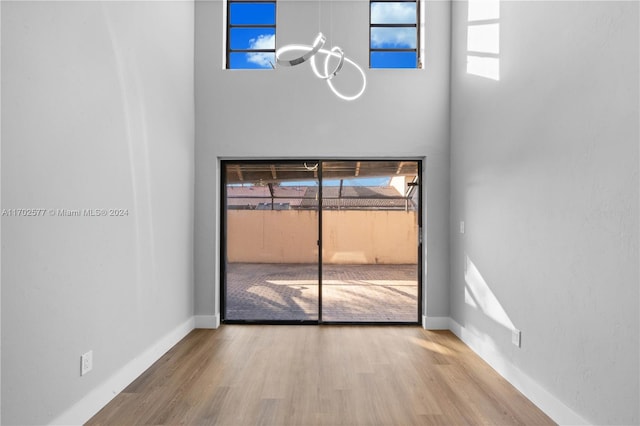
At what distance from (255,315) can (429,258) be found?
7.29ft

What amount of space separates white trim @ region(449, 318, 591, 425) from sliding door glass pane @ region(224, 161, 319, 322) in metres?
1.82

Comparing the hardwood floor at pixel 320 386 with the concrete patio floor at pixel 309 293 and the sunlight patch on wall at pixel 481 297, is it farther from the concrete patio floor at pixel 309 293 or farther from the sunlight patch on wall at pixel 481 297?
the concrete patio floor at pixel 309 293

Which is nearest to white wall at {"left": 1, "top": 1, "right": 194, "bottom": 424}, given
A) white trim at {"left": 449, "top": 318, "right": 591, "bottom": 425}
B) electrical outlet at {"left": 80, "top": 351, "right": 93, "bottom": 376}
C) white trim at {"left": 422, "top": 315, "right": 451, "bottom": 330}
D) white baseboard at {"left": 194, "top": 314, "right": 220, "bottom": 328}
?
electrical outlet at {"left": 80, "top": 351, "right": 93, "bottom": 376}

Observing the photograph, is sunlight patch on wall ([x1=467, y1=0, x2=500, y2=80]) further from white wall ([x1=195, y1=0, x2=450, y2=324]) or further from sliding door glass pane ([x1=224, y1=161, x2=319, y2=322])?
sliding door glass pane ([x1=224, y1=161, x2=319, y2=322])

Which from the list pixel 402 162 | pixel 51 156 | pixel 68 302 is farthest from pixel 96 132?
pixel 402 162

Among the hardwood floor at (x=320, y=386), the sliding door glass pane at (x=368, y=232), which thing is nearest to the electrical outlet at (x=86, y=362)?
the hardwood floor at (x=320, y=386)

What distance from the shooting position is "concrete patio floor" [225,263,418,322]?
4.49m

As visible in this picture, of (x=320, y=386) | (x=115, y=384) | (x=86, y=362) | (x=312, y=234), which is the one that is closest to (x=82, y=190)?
(x=86, y=362)

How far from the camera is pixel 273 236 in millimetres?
4520

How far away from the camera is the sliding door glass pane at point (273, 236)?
176 inches

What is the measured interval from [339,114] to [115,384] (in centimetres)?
339

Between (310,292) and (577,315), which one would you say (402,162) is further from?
(577,315)

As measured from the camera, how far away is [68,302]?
7.24 ft

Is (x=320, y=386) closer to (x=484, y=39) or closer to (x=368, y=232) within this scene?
(x=368, y=232)
